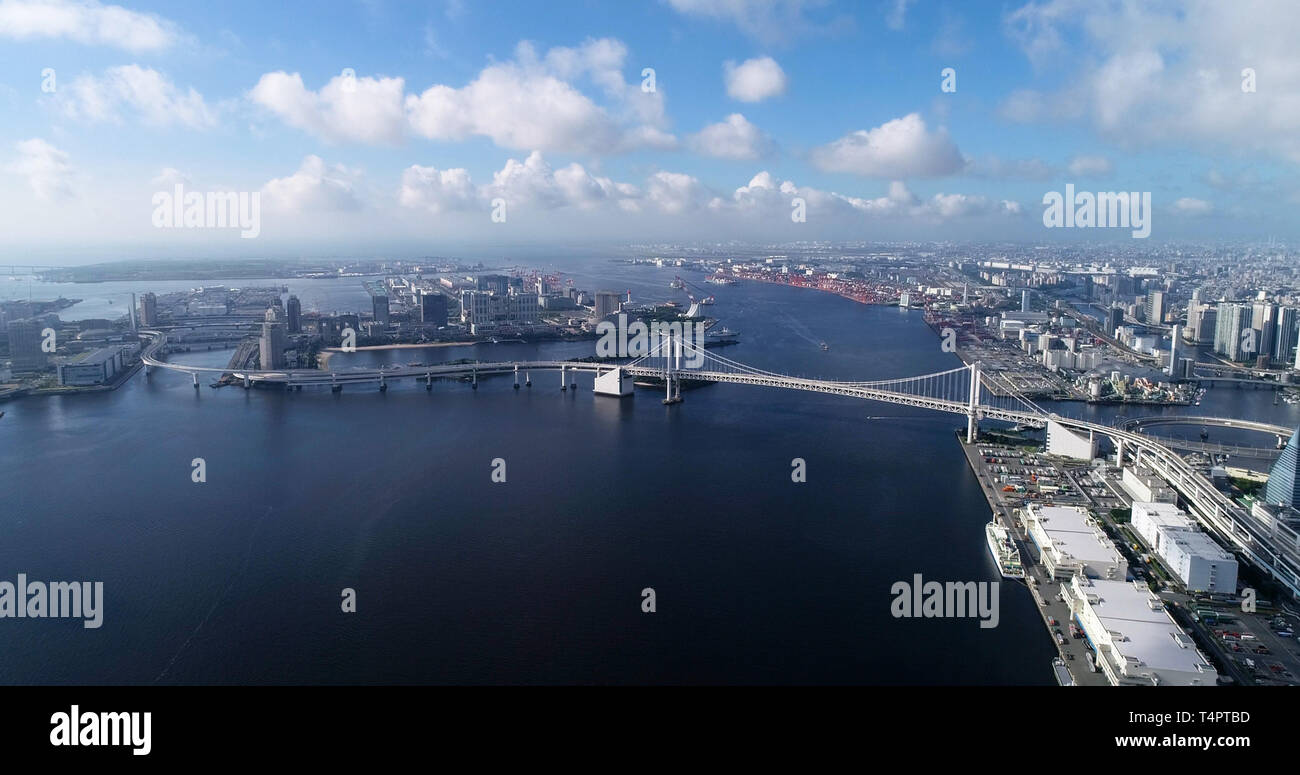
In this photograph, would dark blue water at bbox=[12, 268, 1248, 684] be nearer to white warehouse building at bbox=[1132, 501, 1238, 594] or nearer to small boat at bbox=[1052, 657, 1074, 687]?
small boat at bbox=[1052, 657, 1074, 687]

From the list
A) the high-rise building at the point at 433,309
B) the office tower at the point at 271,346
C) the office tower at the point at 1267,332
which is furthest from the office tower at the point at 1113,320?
the office tower at the point at 271,346

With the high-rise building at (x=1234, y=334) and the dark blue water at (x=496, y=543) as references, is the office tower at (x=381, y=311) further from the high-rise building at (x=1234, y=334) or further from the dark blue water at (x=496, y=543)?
the high-rise building at (x=1234, y=334)

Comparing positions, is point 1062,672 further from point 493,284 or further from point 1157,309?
point 493,284
